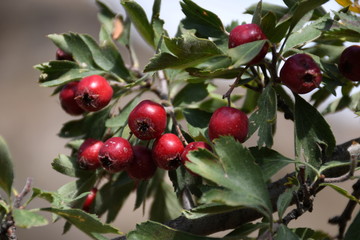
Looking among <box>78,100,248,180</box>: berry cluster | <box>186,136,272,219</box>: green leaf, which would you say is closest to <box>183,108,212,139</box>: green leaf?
<box>78,100,248,180</box>: berry cluster

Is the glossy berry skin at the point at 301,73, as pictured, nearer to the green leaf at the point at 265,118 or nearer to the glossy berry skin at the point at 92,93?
the green leaf at the point at 265,118

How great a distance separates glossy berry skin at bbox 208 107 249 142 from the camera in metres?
1.01

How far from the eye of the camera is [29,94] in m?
6.27

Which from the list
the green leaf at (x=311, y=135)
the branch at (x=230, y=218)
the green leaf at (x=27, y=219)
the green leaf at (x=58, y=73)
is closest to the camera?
the green leaf at (x=27, y=219)

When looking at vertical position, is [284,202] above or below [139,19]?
below

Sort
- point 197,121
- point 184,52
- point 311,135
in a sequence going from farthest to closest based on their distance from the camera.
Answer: point 197,121 < point 311,135 < point 184,52

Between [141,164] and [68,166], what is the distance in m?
0.23

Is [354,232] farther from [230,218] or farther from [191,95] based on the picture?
[191,95]

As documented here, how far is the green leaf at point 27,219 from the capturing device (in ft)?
2.83

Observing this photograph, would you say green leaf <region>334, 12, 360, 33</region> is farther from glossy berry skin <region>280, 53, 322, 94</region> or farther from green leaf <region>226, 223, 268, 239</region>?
green leaf <region>226, 223, 268, 239</region>

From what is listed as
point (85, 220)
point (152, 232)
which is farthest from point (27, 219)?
point (152, 232)

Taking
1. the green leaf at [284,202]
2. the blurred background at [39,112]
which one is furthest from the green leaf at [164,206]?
the blurred background at [39,112]

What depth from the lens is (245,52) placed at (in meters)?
0.94

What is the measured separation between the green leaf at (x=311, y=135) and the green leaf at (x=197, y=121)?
24 cm
